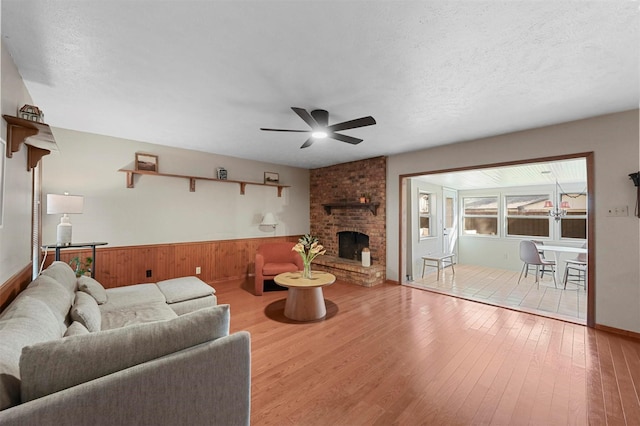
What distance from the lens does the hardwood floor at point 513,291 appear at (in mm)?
3637

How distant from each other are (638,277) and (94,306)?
522 cm

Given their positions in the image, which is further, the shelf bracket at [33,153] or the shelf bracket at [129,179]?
the shelf bracket at [129,179]

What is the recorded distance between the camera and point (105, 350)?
1093 millimetres

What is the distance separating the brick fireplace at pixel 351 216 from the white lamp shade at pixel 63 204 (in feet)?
13.0

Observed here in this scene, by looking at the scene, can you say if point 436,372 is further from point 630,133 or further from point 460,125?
point 630,133

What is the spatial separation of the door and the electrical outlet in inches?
147

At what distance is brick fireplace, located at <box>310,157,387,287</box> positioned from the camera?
5043 mm

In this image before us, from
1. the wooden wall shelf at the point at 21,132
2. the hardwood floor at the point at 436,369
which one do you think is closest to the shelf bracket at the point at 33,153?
the wooden wall shelf at the point at 21,132

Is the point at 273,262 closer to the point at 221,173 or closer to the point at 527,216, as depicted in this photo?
the point at 221,173

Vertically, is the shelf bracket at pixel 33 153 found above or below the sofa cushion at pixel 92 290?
above

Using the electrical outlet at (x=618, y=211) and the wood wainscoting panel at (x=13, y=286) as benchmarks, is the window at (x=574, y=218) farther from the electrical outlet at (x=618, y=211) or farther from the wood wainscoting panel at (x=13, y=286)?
the wood wainscoting panel at (x=13, y=286)

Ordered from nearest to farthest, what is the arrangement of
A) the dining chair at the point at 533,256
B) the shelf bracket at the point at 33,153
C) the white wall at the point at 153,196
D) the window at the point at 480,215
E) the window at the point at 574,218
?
the shelf bracket at the point at 33,153, the white wall at the point at 153,196, the dining chair at the point at 533,256, the window at the point at 574,218, the window at the point at 480,215

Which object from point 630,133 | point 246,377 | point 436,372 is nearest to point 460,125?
point 630,133

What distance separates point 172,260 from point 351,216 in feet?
11.4
